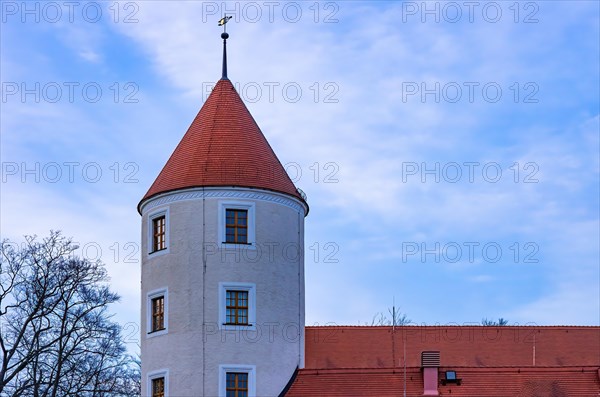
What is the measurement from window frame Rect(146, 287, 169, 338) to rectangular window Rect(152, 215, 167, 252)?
166 centimetres

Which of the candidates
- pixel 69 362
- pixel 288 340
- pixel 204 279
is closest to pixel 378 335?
pixel 288 340

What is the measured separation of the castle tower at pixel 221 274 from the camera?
4853cm

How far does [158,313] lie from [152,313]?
327mm

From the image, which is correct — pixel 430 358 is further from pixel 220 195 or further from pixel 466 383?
pixel 220 195

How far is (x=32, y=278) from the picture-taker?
56.3 meters

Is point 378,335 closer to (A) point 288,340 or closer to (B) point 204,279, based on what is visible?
(A) point 288,340

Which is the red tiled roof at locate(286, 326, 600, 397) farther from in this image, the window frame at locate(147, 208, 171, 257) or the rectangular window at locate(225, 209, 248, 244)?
the window frame at locate(147, 208, 171, 257)

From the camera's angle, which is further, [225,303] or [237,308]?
[237,308]

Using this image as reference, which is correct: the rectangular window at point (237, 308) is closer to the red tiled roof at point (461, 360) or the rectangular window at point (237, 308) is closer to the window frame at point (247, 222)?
the window frame at point (247, 222)

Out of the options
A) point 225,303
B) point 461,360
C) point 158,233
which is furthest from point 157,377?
point 461,360

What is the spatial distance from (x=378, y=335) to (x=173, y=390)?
29.4ft

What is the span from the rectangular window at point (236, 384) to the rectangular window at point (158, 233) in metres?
5.55

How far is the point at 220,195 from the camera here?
1960 inches

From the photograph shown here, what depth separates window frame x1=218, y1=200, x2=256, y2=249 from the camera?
162ft
